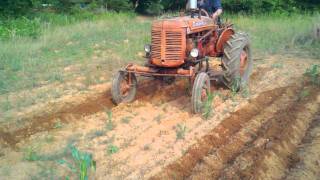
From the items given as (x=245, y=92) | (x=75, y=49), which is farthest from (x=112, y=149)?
(x=75, y=49)

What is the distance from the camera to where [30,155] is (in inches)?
227

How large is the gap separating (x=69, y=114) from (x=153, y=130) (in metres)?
1.56

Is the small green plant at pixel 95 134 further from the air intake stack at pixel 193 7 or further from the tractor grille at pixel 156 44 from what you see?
the air intake stack at pixel 193 7

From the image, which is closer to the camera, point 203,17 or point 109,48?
point 203,17

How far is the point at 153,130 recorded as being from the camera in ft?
21.7

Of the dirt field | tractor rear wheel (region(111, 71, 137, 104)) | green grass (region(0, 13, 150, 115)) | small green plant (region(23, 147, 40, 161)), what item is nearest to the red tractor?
tractor rear wheel (region(111, 71, 137, 104))

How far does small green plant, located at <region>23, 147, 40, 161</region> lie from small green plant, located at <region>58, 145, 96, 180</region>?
47 cm

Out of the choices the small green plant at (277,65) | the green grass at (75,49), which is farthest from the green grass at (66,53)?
the small green plant at (277,65)

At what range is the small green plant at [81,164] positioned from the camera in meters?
4.84

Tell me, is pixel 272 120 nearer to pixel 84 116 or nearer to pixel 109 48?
pixel 84 116

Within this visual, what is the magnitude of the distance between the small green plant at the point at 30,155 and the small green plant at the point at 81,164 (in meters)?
0.47

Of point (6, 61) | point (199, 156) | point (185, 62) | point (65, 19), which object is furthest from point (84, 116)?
point (65, 19)

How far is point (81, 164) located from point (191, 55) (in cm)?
320

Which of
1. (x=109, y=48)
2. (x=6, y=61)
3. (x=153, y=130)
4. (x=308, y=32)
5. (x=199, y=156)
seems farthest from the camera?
(x=308, y=32)
